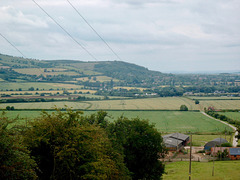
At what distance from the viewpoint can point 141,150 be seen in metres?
30.2

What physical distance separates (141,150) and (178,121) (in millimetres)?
49615

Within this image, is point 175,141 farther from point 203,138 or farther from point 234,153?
point 234,153

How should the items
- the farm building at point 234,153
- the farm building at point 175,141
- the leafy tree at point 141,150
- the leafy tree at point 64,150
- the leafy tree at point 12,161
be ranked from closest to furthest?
the leafy tree at point 12,161 → the leafy tree at point 64,150 → the leafy tree at point 141,150 → the farm building at point 234,153 → the farm building at point 175,141

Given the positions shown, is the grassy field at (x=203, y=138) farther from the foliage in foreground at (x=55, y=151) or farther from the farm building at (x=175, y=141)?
the foliage in foreground at (x=55, y=151)

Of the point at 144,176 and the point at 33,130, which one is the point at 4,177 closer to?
the point at 33,130

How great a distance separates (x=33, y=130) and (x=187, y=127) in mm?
57627

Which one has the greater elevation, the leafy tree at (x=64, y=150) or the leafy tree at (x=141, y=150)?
the leafy tree at (x=64, y=150)

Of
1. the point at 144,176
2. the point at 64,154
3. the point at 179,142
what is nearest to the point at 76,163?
the point at 64,154

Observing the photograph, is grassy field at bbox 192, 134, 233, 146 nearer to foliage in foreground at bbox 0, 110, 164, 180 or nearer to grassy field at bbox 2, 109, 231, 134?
grassy field at bbox 2, 109, 231, 134

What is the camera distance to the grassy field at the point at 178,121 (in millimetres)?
65625

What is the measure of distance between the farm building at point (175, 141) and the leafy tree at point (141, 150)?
1911 cm

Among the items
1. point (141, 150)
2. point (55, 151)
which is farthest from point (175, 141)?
point (55, 151)

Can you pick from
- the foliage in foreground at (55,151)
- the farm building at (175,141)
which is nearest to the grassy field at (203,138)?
the farm building at (175,141)

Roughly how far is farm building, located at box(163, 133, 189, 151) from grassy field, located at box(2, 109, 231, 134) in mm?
3040
